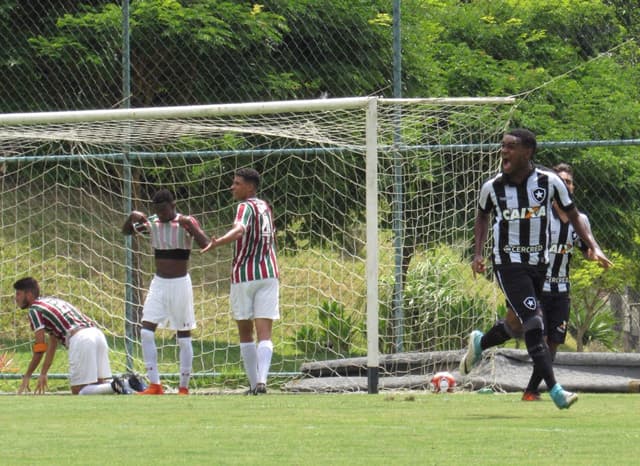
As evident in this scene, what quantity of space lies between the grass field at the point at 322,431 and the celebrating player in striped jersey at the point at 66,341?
1865 millimetres

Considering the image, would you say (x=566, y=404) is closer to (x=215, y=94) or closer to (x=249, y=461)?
(x=249, y=461)

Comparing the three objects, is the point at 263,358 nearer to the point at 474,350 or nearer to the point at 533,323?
the point at 474,350

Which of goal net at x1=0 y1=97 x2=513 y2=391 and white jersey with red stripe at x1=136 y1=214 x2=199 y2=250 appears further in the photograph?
goal net at x1=0 y1=97 x2=513 y2=391

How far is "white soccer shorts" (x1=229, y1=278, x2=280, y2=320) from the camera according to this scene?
11.8m

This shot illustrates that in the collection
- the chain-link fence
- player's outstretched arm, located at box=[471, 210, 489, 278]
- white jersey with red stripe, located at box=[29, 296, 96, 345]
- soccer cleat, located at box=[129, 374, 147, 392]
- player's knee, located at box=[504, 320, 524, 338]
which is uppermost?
the chain-link fence

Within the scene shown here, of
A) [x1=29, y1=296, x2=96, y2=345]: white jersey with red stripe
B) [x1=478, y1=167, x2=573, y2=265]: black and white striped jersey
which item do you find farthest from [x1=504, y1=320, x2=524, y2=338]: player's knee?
[x1=29, y1=296, x2=96, y2=345]: white jersey with red stripe

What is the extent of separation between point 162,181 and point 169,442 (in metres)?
7.90

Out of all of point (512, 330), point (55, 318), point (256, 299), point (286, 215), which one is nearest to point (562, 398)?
point (512, 330)

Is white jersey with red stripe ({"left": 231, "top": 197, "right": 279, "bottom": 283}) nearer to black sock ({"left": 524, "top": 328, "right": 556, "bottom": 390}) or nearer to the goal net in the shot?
the goal net

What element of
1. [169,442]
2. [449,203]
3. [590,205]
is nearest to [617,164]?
[590,205]

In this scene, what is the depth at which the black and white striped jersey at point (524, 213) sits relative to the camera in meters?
9.21

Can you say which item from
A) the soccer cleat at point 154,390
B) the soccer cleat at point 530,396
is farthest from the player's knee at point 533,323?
the soccer cleat at point 154,390

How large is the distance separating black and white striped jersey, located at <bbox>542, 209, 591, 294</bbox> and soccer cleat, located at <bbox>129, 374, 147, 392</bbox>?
3782 mm

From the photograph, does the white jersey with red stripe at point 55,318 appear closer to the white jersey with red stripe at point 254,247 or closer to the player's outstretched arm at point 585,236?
the white jersey with red stripe at point 254,247
